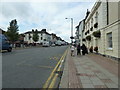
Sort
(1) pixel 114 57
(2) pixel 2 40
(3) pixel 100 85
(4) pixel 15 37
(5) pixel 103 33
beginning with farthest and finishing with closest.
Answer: (4) pixel 15 37, (2) pixel 2 40, (5) pixel 103 33, (1) pixel 114 57, (3) pixel 100 85

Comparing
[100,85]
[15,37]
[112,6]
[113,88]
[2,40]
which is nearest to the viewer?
[113,88]

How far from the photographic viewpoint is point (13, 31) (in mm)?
37375

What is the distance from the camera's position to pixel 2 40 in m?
19.6

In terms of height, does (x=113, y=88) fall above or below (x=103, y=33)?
below

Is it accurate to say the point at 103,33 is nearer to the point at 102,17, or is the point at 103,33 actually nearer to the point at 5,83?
the point at 102,17

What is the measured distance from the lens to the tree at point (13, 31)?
3694 cm

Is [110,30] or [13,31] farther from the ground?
[13,31]

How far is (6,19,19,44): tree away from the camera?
121ft

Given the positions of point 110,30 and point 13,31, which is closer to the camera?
point 110,30

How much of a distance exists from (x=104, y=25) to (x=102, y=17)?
110 centimetres

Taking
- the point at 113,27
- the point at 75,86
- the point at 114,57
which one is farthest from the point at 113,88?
the point at 113,27

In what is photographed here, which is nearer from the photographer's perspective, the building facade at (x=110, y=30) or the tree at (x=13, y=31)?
the building facade at (x=110, y=30)

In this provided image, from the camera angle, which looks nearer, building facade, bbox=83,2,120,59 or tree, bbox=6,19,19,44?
building facade, bbox=83,2,120,59

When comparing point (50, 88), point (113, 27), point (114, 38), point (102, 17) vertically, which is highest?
point (102, 17)
